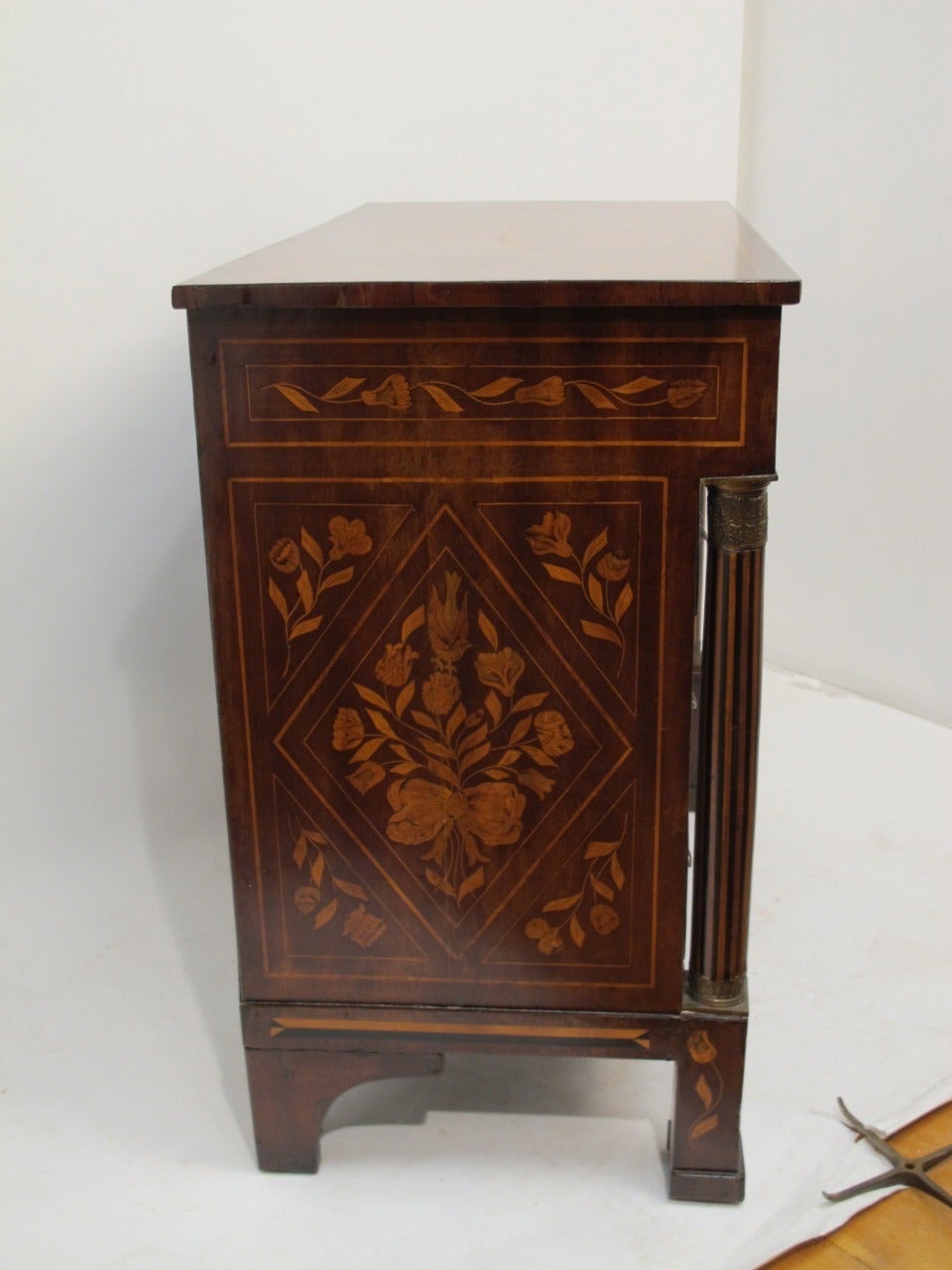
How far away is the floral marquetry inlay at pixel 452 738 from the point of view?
1.49 meters

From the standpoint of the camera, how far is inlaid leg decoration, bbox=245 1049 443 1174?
1.66 meters

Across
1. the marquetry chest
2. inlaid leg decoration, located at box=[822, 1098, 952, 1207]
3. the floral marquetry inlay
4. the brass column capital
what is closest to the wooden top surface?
the marquetry chest

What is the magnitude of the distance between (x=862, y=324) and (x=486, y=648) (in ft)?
6.20

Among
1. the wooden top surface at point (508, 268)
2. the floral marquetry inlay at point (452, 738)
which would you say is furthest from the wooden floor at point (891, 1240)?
the wooden top surface at point (508, 268)

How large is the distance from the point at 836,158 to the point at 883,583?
0.90 meters

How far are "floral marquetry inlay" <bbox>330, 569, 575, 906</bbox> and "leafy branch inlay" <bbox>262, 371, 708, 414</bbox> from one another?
0.18 metres

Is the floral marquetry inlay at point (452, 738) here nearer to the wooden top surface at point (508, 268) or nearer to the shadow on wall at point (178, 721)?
the wooden top surface at point (508, 268)

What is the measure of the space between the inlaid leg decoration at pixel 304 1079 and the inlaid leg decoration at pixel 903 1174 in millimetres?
496

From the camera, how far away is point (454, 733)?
59.8 inches

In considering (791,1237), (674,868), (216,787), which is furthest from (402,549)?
(216,787)

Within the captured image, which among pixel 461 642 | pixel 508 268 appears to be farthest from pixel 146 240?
pixel 461 642

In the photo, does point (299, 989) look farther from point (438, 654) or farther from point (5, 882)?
point (5, 882)

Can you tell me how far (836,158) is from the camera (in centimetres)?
306

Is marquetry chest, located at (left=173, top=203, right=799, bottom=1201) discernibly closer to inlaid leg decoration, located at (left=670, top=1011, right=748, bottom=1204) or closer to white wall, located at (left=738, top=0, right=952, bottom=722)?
inlaid leg decoration, located at (left=670, top=1011, right=748, bottom=1204)
